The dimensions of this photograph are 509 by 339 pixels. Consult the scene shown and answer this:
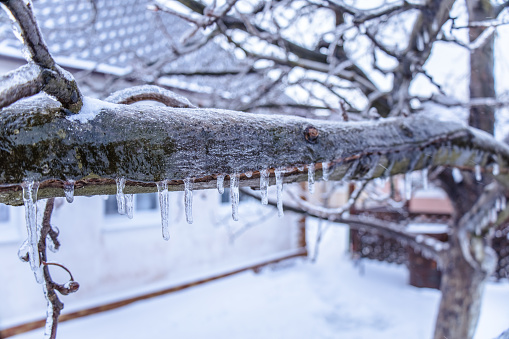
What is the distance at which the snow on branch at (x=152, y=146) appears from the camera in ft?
2.11

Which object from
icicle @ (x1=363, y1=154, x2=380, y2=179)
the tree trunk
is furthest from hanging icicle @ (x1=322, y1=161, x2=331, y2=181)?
the tree trunk

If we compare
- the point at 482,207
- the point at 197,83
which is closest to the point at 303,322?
the point at 482,207

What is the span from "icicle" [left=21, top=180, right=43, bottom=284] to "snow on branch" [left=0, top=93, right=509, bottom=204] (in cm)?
2

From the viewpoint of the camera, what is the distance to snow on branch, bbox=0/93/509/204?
2.11ft

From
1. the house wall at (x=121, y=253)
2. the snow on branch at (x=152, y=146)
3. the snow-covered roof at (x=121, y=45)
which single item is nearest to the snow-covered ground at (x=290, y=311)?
the house wall at (x=121, y=253)

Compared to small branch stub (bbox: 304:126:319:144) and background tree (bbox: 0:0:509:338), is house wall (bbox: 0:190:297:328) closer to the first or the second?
background tree (bbox: 0:0:509:338)

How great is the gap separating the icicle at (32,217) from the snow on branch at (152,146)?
21 millimetres

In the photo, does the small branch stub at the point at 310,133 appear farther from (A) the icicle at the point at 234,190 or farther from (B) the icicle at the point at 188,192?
(B) the icicle at the point at 188,192

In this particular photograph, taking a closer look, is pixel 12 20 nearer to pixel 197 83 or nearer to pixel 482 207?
pixel 482 207

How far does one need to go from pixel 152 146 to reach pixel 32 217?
0.32 m

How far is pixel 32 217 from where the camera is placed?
0.73 metres

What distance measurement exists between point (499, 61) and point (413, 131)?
9.25ft

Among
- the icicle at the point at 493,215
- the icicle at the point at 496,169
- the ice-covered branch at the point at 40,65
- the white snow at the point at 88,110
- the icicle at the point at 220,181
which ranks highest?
the ice-covered branch at the point at 40,65

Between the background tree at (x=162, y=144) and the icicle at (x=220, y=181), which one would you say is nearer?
the background tree at (x=162, y=144)
